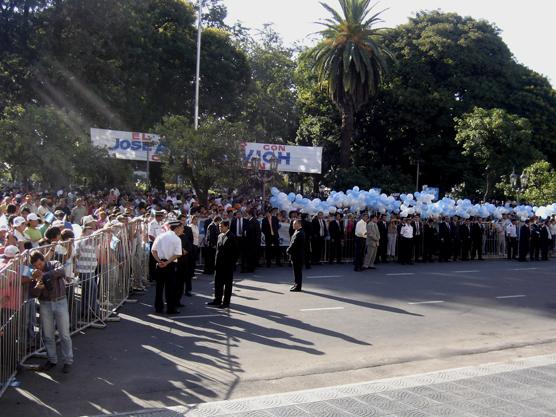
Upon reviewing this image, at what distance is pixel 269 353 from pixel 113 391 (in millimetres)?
2662

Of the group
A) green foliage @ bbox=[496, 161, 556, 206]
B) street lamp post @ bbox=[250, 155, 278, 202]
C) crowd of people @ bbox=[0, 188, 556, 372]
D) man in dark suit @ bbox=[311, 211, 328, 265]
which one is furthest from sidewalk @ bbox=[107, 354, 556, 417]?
green foliage @ bbox=[496, 161, 556, 206]

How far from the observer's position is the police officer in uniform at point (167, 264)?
11.3 m

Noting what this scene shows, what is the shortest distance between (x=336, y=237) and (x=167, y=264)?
10.4 m

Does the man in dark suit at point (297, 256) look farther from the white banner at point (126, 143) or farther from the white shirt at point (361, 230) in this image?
the white banner at point (126, 143)

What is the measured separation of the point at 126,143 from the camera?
29.4m

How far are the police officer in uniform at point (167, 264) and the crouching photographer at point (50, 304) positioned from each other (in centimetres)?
355

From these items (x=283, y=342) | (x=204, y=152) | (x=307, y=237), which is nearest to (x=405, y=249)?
(x=307, y=237)

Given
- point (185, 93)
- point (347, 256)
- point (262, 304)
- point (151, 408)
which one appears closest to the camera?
point (151, 408)

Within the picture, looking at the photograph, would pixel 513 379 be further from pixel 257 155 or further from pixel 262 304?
pixel 257 155

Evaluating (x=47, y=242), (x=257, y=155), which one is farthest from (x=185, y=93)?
(x=47, y=242)

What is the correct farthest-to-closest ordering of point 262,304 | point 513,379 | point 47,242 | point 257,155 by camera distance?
point 257,155 < point 262,304 < point 47,242 < point 513,379

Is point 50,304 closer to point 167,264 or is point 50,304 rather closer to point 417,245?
point 167,264

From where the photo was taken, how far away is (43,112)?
81.9ft

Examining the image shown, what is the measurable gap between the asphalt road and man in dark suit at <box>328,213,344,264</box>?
14.7 ft
